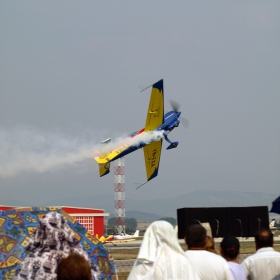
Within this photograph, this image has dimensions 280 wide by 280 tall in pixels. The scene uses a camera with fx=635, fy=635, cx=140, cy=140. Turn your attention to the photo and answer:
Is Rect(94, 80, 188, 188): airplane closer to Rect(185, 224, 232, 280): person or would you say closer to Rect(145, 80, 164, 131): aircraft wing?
Rect(145, 80, 164, 131): aircraft wing

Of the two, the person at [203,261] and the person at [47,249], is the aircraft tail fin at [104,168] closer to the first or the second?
the person at [203,261]

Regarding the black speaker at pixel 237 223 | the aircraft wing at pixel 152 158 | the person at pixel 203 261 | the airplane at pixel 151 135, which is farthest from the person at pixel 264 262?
the aircraft wing at pixel 152 158

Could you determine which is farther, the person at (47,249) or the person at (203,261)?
the person at (203,261)

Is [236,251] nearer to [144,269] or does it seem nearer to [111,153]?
[144,269]

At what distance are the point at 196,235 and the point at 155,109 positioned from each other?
1277 inches

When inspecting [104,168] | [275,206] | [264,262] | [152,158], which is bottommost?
[264,262]

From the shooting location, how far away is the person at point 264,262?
26.7ft

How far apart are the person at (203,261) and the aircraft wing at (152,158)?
109 feet

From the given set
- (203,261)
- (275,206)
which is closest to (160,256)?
(203,261)

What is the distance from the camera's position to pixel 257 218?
1614 cm

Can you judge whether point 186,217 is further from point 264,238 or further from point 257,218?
point 264,238

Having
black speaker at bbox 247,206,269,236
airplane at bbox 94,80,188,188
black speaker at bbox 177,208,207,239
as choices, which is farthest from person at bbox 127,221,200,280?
airplane at bbox 94,80,188,188

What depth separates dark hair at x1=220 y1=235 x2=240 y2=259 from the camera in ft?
26.3

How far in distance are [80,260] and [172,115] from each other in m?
33.8
